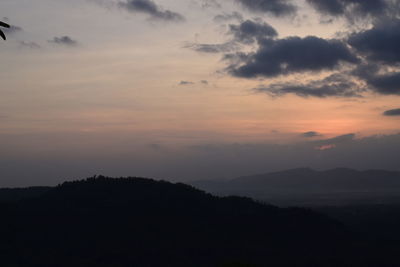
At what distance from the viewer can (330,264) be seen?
601ft

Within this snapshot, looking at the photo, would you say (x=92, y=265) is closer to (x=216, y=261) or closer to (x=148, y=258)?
(x=148, y=258)

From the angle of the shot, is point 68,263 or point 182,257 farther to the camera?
point 182,257

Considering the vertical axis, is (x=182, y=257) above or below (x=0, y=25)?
below

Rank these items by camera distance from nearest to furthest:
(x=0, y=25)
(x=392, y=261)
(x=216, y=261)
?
(x=0, y=25) < (x=392, y=261) < (x=216, y=261)

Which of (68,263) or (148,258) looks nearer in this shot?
(68,263)

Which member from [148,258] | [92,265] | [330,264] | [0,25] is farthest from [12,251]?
[0,25]

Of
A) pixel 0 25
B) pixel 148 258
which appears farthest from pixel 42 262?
pixel 0 25

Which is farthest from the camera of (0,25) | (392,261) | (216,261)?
(216,261)

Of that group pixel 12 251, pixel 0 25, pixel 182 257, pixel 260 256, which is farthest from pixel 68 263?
pixel 0 25

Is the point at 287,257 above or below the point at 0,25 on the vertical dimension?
below

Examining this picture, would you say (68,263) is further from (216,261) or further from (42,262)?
Result: (216,261)

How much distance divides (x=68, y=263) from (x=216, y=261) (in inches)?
2074

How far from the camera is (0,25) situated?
1240 inches

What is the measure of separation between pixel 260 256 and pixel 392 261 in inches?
1848
